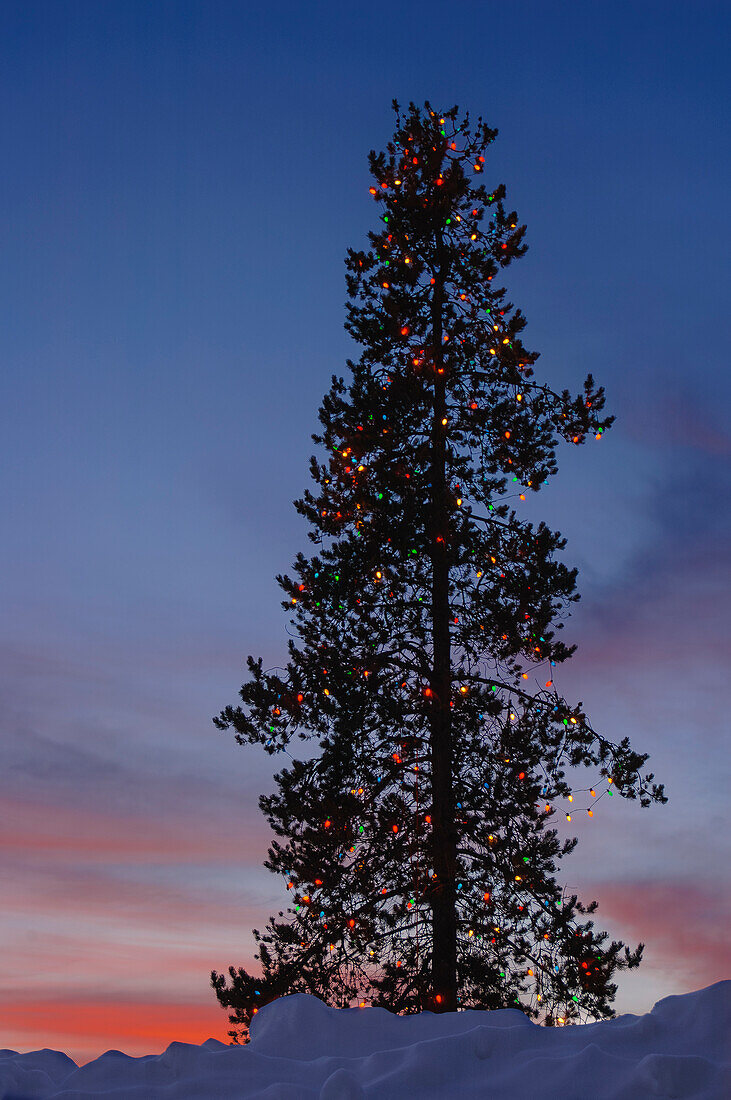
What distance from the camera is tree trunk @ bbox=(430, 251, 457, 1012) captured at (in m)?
11.6

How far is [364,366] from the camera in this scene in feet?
46.9

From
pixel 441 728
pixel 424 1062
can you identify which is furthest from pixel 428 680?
pixel 424 1062

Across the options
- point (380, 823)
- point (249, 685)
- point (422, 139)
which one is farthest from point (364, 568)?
point (422, 139)

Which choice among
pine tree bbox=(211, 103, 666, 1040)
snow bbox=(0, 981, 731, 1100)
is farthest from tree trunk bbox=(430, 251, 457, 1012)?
snow bbox=(0, 981, 731, 1100)

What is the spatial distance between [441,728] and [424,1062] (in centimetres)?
862

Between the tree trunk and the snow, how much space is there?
6.44 meters

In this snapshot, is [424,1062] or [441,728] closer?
[424,1062]

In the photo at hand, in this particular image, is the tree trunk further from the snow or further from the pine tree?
the snow

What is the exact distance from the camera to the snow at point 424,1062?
3961mm

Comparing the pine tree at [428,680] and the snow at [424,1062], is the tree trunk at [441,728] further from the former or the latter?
the snow at [424,1062]

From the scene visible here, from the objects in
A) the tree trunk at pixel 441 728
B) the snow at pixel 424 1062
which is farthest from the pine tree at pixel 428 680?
the snow at pixel 424 1062

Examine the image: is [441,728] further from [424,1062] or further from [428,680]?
[424,1062]

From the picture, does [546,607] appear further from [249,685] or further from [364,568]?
[249,685]

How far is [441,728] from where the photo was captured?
12.9m
